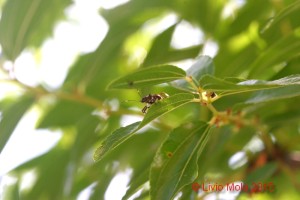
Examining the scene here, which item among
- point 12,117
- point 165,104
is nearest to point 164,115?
point 12,117

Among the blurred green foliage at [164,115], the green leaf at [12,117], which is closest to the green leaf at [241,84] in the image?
the blurred green foliage at [164,115]

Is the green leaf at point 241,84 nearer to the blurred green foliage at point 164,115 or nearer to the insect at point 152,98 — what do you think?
the insect at point 152,98

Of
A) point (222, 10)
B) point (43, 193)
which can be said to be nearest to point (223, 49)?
point (222, 10)

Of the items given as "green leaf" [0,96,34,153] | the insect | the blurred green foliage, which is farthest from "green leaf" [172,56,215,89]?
"green leaf" [0,96,34,153]

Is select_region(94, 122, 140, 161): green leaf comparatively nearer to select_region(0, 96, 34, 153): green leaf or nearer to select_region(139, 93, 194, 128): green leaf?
select_region(139, 93, 194, 128): green leaf

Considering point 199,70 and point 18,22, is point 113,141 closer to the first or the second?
point 199,70

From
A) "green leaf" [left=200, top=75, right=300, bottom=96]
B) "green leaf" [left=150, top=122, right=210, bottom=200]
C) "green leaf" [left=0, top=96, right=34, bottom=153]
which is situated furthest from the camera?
"green leaf" [left=0, top=96, right=34, bottom=153]
